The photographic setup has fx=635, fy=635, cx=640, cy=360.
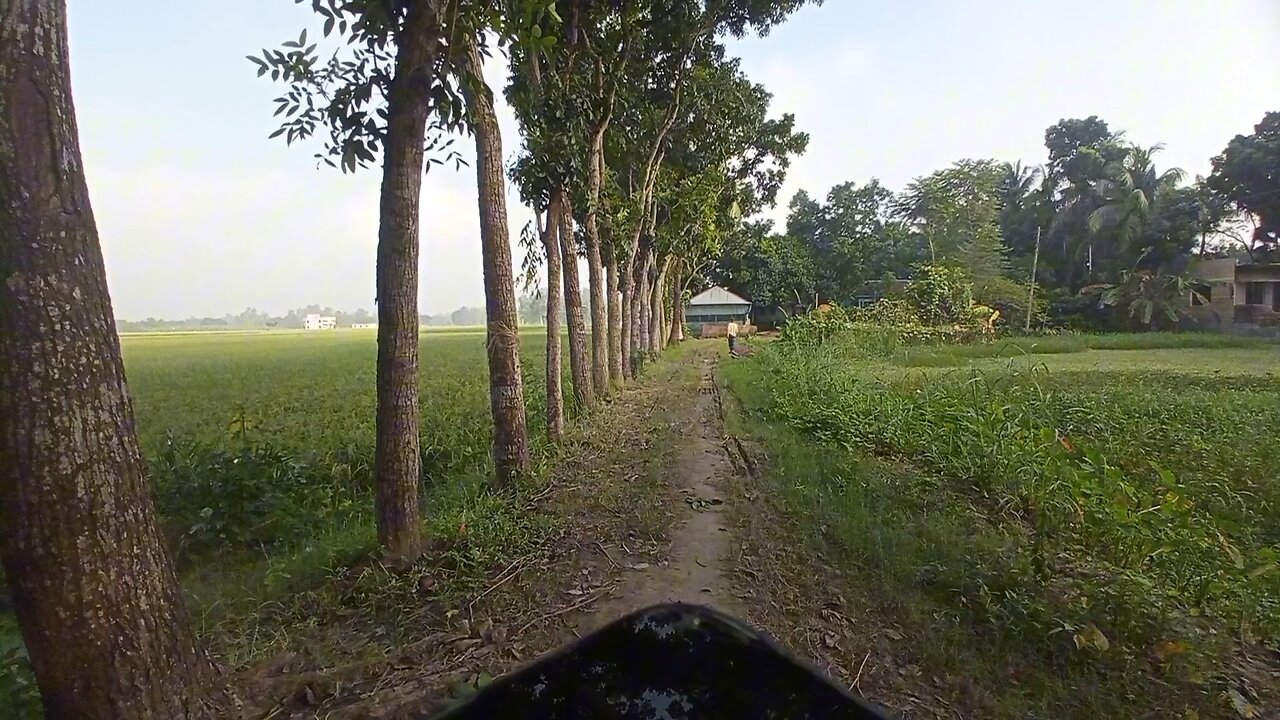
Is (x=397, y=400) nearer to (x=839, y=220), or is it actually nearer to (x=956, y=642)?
(x=956, y=642)

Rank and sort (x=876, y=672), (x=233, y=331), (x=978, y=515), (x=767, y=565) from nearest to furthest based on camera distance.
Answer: (x=876, y=672) → (x=767, y=565) → (x=978, y=515) → (x=233, y=331)

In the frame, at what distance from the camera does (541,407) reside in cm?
760

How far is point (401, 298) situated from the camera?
3.06 m

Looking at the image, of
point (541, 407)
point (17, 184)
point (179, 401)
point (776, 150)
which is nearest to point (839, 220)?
point (776, 150)

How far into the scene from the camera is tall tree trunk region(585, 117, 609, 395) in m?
7.45

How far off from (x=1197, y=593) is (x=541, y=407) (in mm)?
6164

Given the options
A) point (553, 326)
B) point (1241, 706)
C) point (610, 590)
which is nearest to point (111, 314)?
point (610, 590)

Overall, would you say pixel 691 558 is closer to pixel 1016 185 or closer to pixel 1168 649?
pixel 1168 649

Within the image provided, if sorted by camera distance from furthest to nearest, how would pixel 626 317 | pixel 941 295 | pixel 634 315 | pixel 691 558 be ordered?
pixel 634 315 → pixel 626 317 → pixel 941 295 → pixel 691 558

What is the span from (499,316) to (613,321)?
Answer: 5.84 meters

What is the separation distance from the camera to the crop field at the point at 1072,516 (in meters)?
2.15

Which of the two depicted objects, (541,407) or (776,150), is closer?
(541,407)

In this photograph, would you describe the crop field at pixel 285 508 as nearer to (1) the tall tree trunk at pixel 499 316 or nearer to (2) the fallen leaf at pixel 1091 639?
(1) the tall tree trunk at pixel 499 316

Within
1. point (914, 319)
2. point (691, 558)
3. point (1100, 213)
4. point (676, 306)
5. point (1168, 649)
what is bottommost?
point (691, 558)
